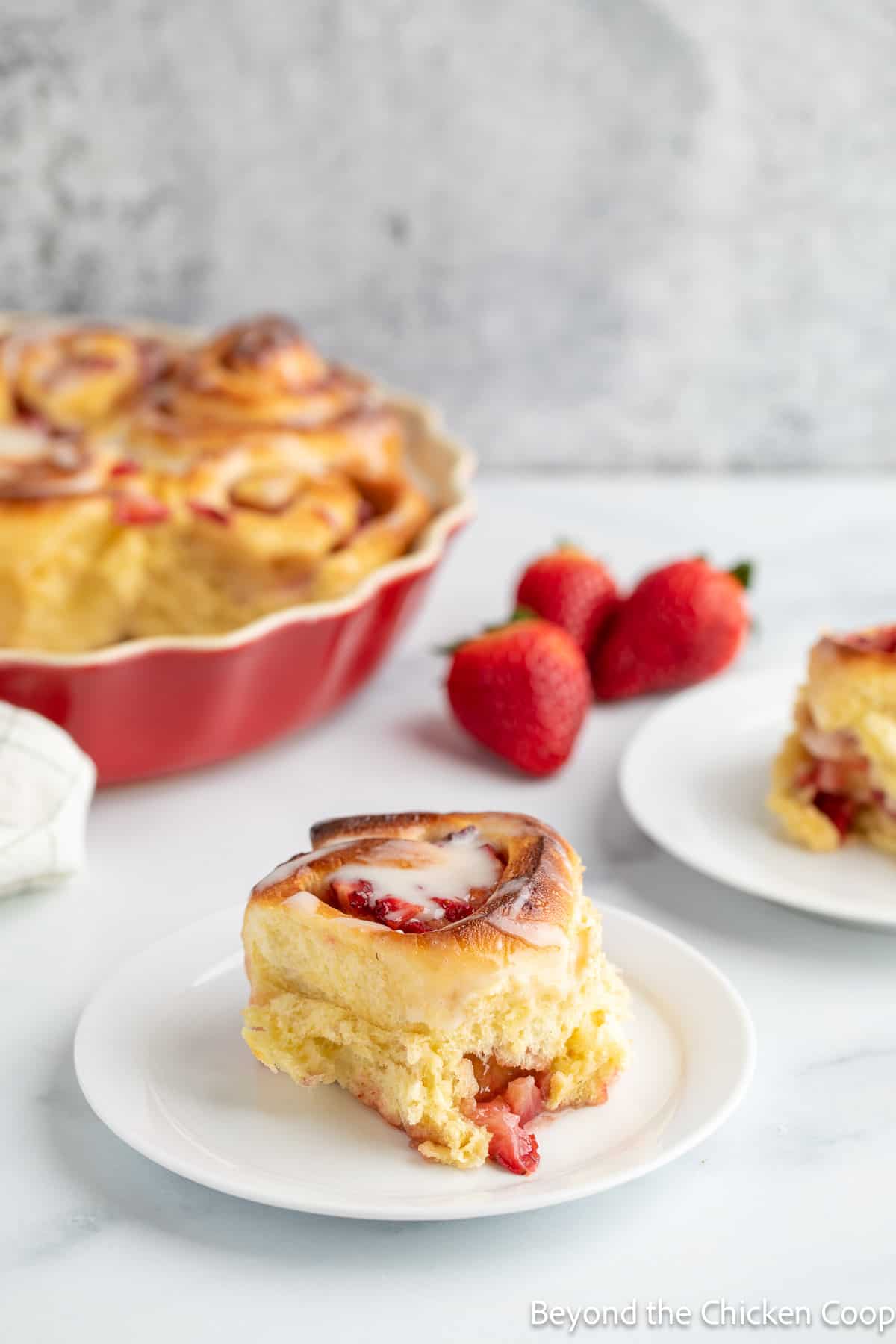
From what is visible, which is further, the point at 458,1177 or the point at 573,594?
the point at 573,594

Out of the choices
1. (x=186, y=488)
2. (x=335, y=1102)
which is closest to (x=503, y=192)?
(x=186, y=488)

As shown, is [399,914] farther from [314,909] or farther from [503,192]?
[503,192]

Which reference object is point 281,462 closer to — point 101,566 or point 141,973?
point 101,566

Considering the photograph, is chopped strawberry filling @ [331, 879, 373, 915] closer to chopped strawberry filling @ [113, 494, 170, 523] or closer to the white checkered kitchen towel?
the white checkered kitchen towel

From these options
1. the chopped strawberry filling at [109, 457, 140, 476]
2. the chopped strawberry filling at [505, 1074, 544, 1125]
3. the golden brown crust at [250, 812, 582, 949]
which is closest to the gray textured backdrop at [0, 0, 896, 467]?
the chopped strawberry filling at [109, 457, 140, 476]

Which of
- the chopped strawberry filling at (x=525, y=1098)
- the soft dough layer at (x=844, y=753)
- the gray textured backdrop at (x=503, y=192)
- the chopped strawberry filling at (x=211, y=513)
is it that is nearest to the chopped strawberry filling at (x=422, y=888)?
the chopped strawberry filling at (x=525, y=1098)

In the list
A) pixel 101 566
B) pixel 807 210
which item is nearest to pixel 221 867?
pixel 101 566
